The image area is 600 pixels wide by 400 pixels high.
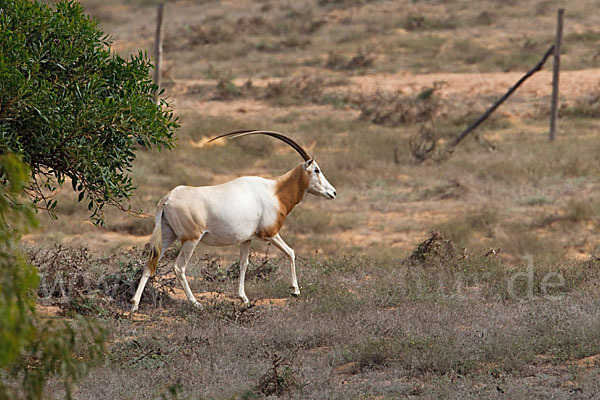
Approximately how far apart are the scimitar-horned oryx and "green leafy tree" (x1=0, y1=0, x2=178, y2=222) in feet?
2.59

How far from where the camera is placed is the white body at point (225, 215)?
809 cm

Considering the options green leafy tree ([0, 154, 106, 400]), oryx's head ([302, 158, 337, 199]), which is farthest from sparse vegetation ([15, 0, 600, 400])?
oryx's head ([302, 158, 337, 199])

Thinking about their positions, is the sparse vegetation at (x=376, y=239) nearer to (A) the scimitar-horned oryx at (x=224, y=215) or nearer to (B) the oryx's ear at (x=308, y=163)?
(A) the scimitar-horned oryx at (x=224, y=215)

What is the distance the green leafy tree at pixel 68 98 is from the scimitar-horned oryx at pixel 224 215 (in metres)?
0.79

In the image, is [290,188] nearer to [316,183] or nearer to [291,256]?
[316,183]

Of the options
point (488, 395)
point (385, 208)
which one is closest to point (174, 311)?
point (488, 395)

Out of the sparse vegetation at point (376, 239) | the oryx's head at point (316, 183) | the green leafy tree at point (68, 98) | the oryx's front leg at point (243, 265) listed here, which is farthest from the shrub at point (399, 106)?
the green leafy tree at point (68, 98)

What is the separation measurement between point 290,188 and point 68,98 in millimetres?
2923

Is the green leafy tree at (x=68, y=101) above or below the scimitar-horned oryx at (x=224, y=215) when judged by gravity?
above

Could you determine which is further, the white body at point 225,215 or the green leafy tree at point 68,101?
the white body at point 225,215

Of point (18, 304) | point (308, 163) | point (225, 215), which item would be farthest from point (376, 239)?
point (18, 304)

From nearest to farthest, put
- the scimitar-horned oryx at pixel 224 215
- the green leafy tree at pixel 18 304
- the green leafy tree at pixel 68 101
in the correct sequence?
1. the green leafy tree at pixel 18 304
2. the green leafy tree at pixel 68 101
3. the scimitar-horned oryx at pixel 224 215

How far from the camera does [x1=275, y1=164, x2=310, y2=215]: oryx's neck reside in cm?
885

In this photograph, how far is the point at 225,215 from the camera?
825 cm
